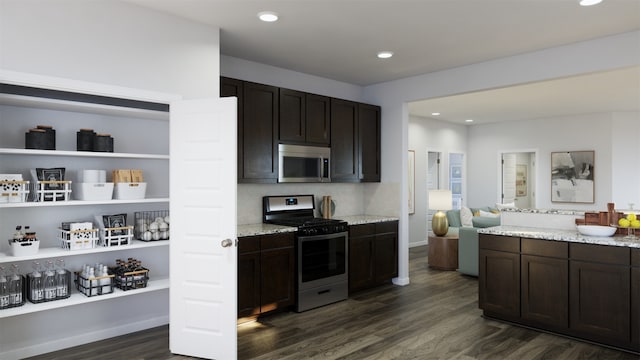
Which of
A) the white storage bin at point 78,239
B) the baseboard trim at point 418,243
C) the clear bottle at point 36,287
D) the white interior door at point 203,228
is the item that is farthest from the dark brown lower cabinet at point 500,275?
the baseboard trim at point 418,243

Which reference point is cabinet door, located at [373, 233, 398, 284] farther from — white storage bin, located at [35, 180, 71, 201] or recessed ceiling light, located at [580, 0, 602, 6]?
white storage bin, located at [35, 180, 71, 201]

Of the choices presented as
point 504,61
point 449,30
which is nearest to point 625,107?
point 504,61

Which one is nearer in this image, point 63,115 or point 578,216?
point 63,115

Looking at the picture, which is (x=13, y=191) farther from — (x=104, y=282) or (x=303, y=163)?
(x=303, y=163)

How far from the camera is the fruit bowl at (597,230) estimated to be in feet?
12.0

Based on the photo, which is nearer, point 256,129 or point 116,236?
point 116,236

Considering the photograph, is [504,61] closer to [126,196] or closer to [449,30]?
[449,30]

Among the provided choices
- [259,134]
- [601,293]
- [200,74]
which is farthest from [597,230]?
[200,74]

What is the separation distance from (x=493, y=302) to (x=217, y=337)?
264cm

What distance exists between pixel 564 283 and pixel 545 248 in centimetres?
32

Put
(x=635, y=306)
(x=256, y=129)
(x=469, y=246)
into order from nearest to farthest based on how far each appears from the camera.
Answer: (x=635, y=306) → (x=256, y=129) → (x=469, y=246)

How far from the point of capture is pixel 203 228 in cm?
318

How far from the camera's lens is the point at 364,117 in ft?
18.3

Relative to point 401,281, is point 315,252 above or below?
above
